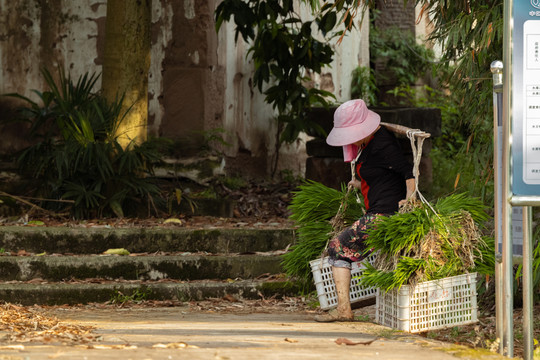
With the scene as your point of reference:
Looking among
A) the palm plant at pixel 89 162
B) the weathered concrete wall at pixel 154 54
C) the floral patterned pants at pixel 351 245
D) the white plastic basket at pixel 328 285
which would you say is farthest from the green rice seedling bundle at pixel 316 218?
the weathered concrete wall at pixel 154 54

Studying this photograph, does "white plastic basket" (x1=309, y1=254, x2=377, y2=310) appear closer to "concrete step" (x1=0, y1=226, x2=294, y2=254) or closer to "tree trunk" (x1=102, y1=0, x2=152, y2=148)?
"concrete step" (x1=0, y1=226, x2=294, y2=254)

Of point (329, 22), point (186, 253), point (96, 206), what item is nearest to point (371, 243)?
point (186, 253)

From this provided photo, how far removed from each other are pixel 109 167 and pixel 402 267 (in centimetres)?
380

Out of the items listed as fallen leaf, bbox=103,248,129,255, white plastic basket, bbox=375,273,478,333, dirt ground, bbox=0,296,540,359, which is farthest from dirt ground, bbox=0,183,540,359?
fallen leaf, bbox=103,248,129,255

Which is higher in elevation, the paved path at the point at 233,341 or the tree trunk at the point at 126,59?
the tree trunk at the point at 126,59

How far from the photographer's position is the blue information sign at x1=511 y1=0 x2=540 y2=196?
342cm

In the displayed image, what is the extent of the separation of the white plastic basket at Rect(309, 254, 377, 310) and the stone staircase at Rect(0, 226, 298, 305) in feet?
2.85

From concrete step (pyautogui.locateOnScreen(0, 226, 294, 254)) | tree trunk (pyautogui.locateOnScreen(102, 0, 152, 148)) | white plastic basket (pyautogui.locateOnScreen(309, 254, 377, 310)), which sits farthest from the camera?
tree trunk (pyautogui.locateOnScreen(102, 0, 152, 148))

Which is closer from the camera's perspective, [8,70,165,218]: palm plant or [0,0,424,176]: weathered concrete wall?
[8,70,165,218]: palm plant

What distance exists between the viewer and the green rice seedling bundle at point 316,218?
5293 mm

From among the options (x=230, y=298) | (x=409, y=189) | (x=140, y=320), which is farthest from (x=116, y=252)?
(x=409, y=189)

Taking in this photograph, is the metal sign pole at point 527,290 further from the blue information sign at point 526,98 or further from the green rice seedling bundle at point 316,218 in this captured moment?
the green rice seedling bundle at point 316,218

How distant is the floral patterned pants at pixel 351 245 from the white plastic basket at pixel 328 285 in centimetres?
18

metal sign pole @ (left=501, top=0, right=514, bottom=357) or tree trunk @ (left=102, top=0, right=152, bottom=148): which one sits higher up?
tree trunk @ (left=102, top=0, right=152, bottom=148)
